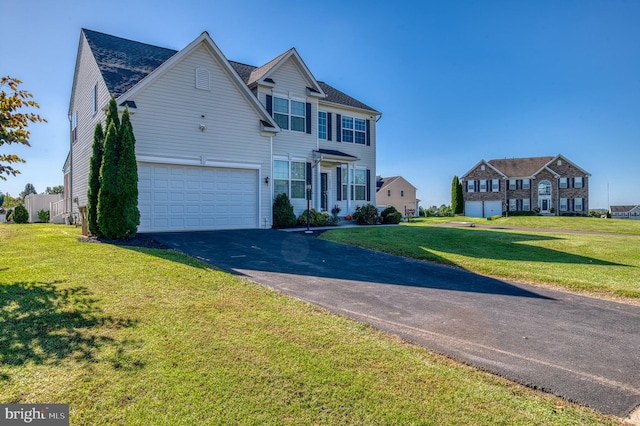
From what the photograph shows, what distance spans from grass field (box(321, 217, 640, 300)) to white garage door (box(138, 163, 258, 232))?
4.01 metres

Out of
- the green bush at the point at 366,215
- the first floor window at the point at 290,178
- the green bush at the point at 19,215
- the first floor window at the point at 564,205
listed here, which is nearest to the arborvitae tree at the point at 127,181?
the first floor window at the point at 290,178

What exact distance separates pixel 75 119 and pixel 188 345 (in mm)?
19855

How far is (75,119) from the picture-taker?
1838 centimetres

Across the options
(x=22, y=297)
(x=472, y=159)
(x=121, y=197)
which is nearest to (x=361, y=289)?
(x=22, y=297)

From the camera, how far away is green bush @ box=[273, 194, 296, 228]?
15.4 metres

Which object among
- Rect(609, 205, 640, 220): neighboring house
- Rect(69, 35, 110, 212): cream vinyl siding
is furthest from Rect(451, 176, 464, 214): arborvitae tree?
Rect(69, 35, 110, 212): cream vinyl siding

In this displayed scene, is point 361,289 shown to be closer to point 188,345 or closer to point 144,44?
point 188,345

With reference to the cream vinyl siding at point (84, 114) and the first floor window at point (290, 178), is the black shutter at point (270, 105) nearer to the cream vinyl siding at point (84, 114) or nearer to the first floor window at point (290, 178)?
the first floor window at point (290, 178)

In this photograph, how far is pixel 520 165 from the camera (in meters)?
48.1

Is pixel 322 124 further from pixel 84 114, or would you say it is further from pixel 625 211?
pixel 625 211

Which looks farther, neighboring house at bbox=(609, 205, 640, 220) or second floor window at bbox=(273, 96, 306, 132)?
neighboring house at bbox=(609, 205, 640, 220)

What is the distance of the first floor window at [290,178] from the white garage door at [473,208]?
3860cm

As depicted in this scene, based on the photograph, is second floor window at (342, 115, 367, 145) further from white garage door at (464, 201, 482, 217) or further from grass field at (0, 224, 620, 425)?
white garage door at (464, 201, 482, 217)

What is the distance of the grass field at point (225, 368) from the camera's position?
97.6 inches
